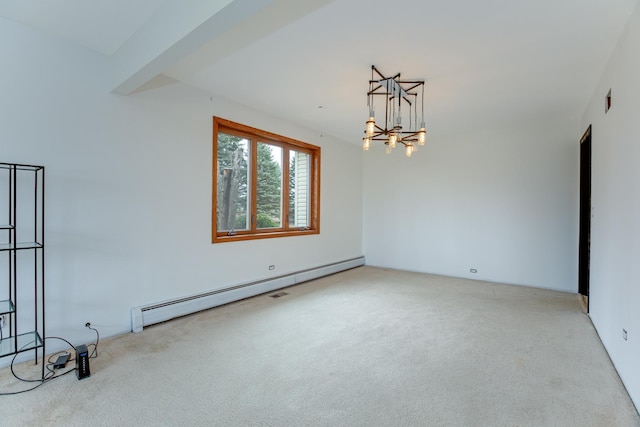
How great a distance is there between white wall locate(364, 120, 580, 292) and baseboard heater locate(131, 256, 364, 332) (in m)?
2.11

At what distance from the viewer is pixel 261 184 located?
479 cm

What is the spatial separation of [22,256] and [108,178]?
3.01ft

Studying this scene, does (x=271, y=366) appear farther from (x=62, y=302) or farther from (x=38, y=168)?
(x=38, y=168)

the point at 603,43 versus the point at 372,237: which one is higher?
the point at 603,43

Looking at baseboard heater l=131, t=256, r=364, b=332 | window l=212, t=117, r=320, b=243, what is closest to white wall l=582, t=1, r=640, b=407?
baseboard heater l=131, t=256, r=364, b=332

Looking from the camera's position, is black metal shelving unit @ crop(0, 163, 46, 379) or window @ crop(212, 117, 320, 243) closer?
black metal shelving unit @ crop(0, 163, 46, 379)

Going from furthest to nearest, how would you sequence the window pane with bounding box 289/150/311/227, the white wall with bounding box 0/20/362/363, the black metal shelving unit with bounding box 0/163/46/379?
1. the window pane with bounding box 289/150/311/227
2. the white wall with bounding box 0/20/362/363
3. the black metal shelving unit with bounding box 0/163/46/379

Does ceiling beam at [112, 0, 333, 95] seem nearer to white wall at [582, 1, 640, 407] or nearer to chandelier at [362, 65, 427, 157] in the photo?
chandelier at [362, 65, 427, 157]

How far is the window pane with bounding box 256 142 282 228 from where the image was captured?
478cm

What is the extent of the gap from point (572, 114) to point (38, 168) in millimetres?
6350

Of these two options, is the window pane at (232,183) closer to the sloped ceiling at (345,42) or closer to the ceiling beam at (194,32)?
the sloped ceiling at (345,42)

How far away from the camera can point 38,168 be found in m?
2.43

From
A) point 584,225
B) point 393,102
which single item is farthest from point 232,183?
point 584,225

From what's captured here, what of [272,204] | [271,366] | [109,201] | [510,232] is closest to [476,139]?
[510,232]
